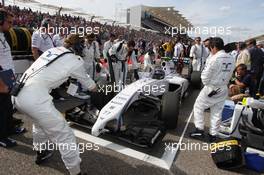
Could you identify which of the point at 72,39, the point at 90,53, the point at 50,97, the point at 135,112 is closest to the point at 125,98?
the point at 135,112

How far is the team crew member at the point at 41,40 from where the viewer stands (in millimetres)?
5875

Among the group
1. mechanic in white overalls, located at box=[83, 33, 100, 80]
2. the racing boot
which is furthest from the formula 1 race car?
mechanic in white overalls, located at box=[83, 33, 100, 80]

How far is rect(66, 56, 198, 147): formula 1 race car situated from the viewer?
154 inches

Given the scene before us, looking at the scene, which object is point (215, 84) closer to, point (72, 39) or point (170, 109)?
point (170, 109)

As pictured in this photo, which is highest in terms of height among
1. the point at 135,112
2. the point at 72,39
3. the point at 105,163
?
the point at 72,39

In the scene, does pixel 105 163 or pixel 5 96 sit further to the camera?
pixel 5 96

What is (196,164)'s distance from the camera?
373 cm

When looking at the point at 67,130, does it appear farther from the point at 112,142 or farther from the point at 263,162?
the point at 263,162

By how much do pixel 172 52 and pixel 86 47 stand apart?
7407 millimetres

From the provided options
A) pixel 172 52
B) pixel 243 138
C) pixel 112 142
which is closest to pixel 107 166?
pixel 112 142

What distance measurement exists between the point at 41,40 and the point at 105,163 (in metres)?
3.60

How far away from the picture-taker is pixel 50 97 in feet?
9.83

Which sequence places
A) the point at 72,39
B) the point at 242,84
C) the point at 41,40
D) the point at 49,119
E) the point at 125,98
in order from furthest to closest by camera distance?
the point at 242,84, the point at 41,40, the point at 125,98, the point at 72,39, the point at 49,119

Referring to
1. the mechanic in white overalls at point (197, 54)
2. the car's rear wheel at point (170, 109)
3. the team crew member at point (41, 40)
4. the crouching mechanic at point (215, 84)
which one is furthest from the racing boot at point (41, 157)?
the mechanic in white overalls at point (197, 54)
